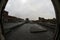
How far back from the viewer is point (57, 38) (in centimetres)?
175

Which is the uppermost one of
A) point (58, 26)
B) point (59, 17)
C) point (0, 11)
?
point (0, 11)

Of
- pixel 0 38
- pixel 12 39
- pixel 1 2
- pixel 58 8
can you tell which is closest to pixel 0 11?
pixel 1 2

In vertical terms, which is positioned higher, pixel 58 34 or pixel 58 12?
pixel 58 12

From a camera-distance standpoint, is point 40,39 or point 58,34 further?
point 40,39

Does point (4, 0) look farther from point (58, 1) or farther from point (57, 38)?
point (57, 38)

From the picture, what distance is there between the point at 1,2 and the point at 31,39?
3.99 ft

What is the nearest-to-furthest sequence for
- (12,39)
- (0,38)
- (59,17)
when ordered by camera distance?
(59,17)
(0,38)
(12,39)

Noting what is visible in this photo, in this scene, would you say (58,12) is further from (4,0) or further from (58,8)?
(4,0)

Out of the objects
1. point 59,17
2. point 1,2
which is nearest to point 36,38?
Result: point 59,17

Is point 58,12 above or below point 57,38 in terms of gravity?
above

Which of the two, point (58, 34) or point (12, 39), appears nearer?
point (58, 34)

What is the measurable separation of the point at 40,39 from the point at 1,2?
4.35 ft

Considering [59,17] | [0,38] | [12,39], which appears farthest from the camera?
[12,39]

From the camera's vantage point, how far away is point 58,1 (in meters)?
1.67
